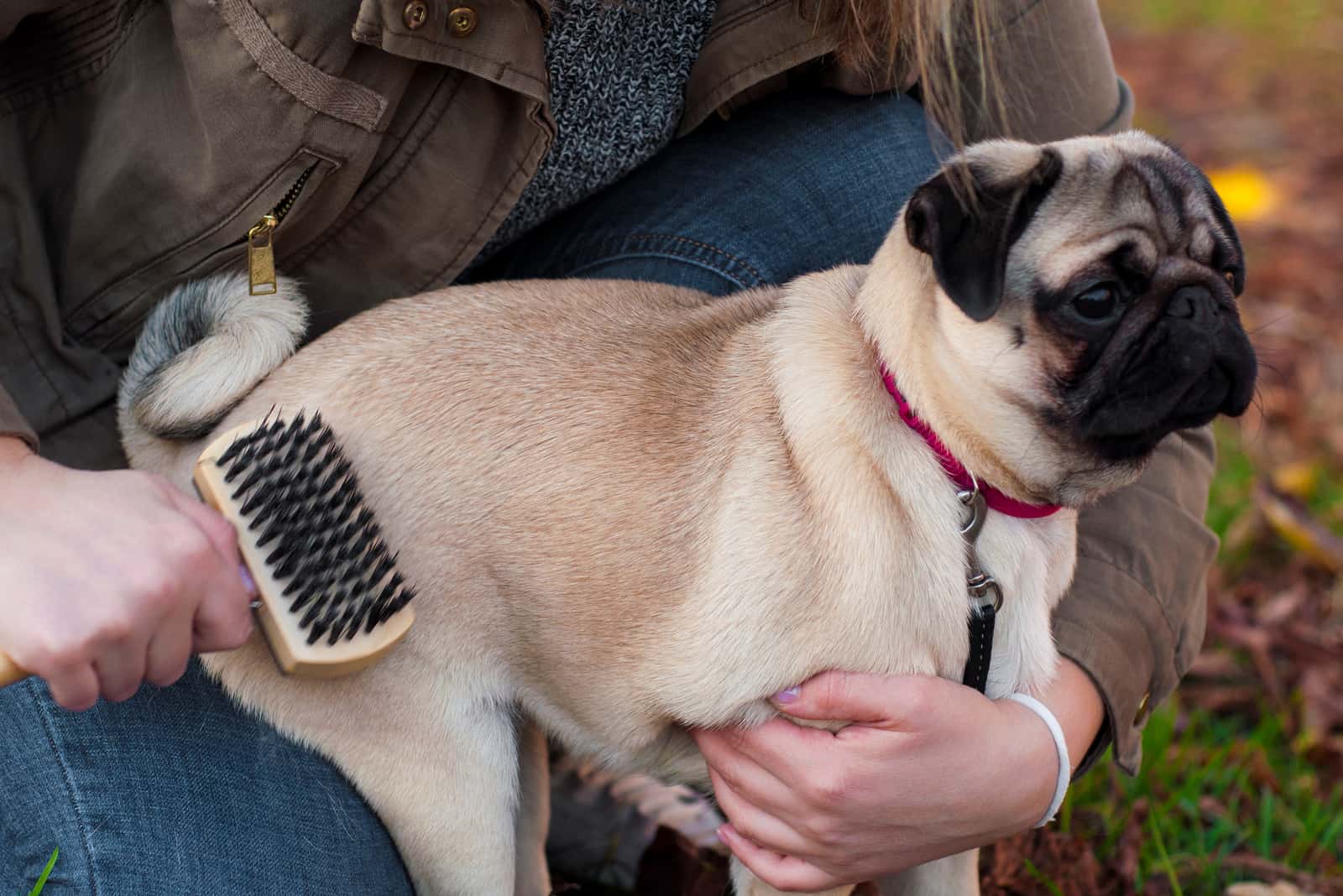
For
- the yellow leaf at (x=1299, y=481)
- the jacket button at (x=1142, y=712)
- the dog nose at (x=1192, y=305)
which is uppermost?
the dog nose at (x=1192, y=305)

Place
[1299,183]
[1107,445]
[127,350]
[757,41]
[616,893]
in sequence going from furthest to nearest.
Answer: [1299,183] → [616,893] → [757,41] → [127,350] → [1107,445]

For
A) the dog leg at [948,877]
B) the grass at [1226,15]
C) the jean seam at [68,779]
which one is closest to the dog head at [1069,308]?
the dog leg at [948,877]

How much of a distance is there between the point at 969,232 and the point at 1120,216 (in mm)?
202

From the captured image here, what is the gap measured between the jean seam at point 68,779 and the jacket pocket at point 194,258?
0.48 m

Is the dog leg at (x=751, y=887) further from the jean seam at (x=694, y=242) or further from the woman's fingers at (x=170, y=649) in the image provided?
the jean seam at (x=694, y=242)

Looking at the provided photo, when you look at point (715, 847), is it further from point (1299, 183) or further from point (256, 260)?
point (1299, 183)

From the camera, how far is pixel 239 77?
1572mm

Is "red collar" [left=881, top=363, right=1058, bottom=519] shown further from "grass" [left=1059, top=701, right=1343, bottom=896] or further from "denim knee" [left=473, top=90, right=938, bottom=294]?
"grass" [left=1059, top=701, right=1343, bottom=896]

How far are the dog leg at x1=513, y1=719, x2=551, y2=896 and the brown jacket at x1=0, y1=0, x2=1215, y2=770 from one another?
28.4 inches

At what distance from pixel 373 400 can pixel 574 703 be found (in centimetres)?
49

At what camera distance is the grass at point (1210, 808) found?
2133mm

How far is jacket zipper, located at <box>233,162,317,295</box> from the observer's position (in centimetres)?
165

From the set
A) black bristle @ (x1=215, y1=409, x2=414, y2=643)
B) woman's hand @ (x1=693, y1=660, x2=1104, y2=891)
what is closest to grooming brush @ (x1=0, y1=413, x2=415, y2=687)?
black bristle @ (x1=215, y1=409, x2=414, y2=643)

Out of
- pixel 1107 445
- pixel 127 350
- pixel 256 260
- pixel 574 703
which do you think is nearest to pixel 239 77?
pixel 256 260
